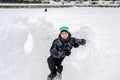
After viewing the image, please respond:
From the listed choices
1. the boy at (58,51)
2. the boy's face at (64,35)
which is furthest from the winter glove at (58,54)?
the boy's face at (64,35)

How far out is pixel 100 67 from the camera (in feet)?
16.2

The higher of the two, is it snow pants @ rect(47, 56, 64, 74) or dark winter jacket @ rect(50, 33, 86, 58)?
dark winter jacket @ rect(50, 33, 86, 58)

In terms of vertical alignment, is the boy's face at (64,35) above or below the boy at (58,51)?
above

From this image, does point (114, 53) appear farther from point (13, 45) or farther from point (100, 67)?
point (13, 45)

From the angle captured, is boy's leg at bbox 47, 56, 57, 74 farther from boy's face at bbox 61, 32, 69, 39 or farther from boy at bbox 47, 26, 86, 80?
boy's face at bbox 61, 32, 69, 39

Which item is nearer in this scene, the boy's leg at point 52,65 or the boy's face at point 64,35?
the boy's leg at point 52,65

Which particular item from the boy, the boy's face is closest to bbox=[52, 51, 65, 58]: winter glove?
the boy

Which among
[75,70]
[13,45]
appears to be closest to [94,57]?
[75,70]

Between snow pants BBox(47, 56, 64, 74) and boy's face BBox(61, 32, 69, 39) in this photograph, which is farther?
boy's face BBox(61, 32, 69, 39)

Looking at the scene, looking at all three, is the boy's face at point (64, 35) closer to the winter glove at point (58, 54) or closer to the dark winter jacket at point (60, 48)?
the dark winter jacket at point (60, 48)

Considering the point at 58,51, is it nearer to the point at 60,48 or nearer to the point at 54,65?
the point at 60,48

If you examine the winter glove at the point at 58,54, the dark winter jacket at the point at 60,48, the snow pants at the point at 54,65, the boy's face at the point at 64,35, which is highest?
the boy's face at the point at 64,35

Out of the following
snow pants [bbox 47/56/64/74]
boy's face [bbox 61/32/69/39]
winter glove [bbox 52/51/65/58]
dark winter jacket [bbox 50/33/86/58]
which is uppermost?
boy's face [bbox 61/32/69/39]

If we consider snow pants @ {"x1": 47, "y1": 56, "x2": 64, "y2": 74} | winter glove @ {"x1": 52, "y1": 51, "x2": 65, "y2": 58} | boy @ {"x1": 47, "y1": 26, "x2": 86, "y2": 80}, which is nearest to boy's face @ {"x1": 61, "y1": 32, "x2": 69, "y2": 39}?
boy @ {"x1": 47, "y1": 26, "x2": 86, "y2": 80}
